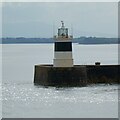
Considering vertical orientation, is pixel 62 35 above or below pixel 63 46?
above

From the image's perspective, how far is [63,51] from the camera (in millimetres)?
23469

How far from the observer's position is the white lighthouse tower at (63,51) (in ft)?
77.1

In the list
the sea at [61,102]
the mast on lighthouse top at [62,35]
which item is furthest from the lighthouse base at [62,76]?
the mast on lighthouse top at [62,35]

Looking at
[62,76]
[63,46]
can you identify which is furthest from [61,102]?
[63,46]

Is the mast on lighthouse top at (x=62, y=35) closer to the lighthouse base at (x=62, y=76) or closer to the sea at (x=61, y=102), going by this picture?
the lighthouse base at (x=62, y=76)

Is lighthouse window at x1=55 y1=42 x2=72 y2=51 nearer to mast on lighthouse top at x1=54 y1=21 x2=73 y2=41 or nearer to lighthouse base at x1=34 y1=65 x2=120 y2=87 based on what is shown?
mast on lighthouse top at x1=54 y1=21 x2=73 y2=41

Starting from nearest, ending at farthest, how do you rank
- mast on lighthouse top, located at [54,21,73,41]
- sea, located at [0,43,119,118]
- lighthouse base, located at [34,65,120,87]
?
sea, located at [0,43,119,118], lighthouse base, located at [34,65,120,87], mast on lighthouse top, located at [54,21,73,41]

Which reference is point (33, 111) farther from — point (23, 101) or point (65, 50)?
point (65, 50)

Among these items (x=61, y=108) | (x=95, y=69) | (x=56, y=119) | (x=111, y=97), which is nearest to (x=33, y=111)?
(x=61, y=108)

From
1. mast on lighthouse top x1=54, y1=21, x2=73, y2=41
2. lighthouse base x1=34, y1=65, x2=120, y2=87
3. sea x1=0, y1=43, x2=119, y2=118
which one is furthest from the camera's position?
mast on lighthouse top x1=54, y1=21, x2=73, y2=41

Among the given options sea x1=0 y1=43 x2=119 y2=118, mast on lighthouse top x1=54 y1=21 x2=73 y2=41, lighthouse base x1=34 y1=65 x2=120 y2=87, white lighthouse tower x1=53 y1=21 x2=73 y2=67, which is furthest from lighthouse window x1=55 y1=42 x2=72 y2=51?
sea x1=0 y1=43 x2=119 y2=118

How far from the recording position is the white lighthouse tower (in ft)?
77.1

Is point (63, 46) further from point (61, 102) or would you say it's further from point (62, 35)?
point (61, 102)

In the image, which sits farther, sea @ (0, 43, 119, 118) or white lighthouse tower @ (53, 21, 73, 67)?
white lighthouse tower @ (53, 21, 73, 67)
